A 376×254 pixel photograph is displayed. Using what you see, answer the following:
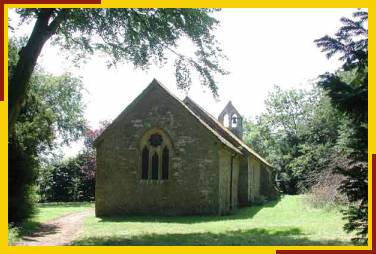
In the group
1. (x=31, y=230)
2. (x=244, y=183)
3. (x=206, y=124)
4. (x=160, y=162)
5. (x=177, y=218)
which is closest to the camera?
(x=31, y=230)

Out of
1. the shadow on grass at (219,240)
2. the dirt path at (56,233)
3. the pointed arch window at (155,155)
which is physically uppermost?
the pointed arch window at (155,155)

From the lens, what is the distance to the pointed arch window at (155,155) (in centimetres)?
2605

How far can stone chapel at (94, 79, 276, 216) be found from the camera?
2531cm

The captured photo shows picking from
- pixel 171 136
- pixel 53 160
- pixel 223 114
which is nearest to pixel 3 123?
pixel 171 136

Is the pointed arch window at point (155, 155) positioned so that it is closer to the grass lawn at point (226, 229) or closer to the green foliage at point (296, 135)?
the grass lawn at point (226, 229)

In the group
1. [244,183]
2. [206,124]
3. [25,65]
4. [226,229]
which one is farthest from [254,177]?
[25,65]

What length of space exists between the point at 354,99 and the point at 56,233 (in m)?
14.2

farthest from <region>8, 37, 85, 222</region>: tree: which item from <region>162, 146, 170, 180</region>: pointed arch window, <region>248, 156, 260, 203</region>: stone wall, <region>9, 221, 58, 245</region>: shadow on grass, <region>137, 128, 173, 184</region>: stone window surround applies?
<region>248, 156, 260, 203</region>: stone wall

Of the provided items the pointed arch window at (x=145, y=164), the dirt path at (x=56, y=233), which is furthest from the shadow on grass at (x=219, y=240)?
the pointed arch window at (x=145, y=164)

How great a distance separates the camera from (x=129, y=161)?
1033 inches

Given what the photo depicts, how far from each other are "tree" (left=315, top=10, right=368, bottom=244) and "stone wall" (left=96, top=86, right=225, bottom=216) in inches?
626

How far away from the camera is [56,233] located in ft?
62.3

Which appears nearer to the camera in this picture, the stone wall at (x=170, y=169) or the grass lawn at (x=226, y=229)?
the grass lawn at (x=226, y=229)

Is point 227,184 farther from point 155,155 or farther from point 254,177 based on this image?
point 254,177
